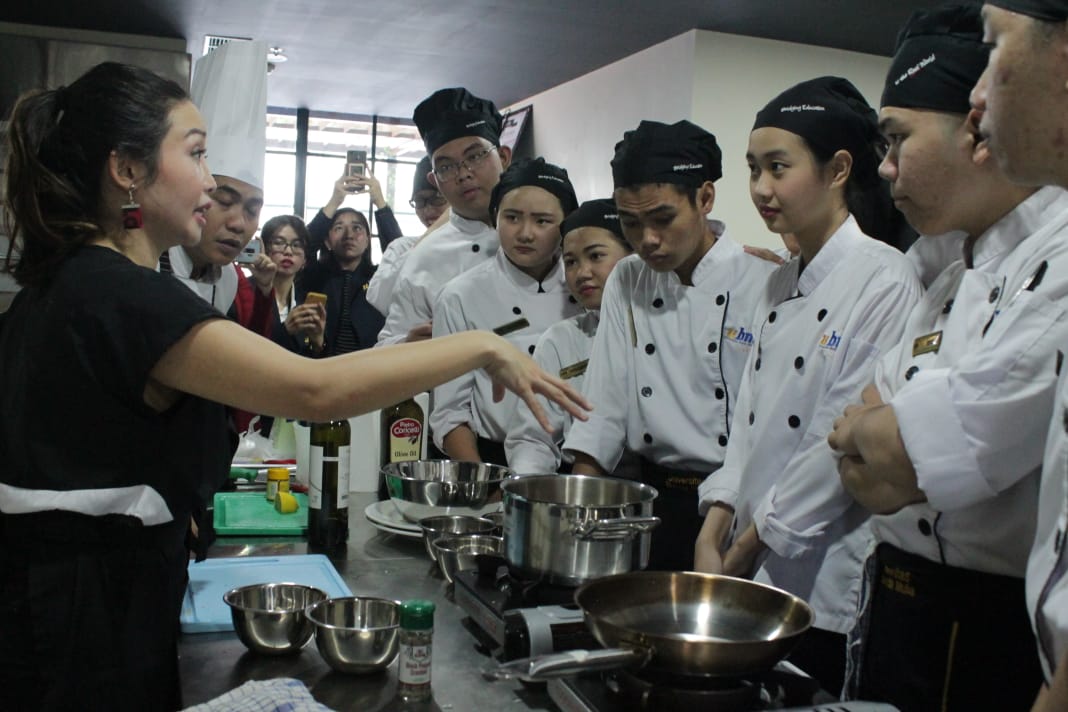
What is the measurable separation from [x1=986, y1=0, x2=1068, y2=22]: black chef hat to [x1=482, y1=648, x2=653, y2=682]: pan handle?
773mm

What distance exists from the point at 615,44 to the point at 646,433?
15.6ft

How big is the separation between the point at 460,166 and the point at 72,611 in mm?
2104

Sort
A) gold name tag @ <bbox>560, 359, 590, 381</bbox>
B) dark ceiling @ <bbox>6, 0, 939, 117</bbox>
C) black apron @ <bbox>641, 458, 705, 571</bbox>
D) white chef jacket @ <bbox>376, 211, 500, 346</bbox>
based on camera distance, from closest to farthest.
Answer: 1. black apron @ <bbox>641, 458, 705, 571</bbox>
2. gold name tag @ <bbox>560, 359, 590, 381</bbox>
3. white chef jacket @ <bbox>376, 211, 500, 346</bbox>
4. dark ceiling @ <bbox>6, 0, 939, 117</bbox>

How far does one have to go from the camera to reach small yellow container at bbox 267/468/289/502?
2145 millimetres

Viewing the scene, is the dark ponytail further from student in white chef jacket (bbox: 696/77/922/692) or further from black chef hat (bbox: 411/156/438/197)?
black chef hat (bbox: 411/156/438/197)

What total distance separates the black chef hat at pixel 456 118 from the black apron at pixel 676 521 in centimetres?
141

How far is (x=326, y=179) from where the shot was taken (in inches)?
400

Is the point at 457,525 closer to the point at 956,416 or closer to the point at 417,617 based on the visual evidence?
the point at 417,617

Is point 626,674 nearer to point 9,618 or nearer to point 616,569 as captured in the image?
point 616,569

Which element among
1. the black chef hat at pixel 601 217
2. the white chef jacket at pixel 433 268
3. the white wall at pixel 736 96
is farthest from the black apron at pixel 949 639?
the white wall at pixel 736 96

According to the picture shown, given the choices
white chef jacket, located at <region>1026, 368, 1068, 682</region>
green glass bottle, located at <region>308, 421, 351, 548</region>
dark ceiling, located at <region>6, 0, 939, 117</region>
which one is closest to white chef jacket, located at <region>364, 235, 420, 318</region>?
green glass bottle, located at <region>308, 421, 351, 548</region>

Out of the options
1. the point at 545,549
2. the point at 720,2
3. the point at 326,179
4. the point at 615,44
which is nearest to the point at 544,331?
the point at 545,549

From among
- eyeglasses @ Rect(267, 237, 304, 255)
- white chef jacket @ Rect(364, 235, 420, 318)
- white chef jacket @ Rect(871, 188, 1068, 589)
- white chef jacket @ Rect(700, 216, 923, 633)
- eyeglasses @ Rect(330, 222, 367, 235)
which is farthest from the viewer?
eyeglasses @ Rect(330, 222, 367, 235)

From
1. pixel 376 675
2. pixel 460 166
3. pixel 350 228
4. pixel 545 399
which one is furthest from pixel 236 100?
pixel 350 228
